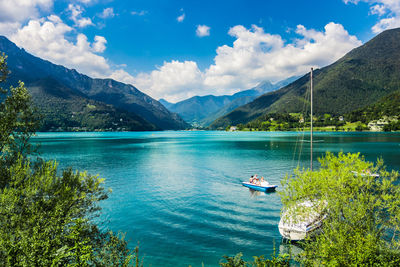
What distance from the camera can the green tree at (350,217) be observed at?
1230 cm

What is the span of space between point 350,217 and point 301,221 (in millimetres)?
5423

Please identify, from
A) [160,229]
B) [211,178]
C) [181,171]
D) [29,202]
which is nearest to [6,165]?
[29,202]

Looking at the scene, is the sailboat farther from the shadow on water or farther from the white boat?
the shadow on water

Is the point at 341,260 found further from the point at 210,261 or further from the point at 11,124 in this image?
the point at 11,124

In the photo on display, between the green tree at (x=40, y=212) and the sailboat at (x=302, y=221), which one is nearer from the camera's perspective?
the green tree at (x=40, y=212)

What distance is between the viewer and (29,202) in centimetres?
1689

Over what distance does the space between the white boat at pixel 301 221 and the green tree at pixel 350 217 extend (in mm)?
415

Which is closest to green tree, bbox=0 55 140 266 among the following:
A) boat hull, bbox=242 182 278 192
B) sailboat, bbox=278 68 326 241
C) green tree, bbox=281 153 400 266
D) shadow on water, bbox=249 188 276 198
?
green tree, bbox=281 153 400 266

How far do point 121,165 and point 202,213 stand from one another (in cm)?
4596

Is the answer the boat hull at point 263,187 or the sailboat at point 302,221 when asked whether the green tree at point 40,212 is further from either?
the boat hull at point 263,187

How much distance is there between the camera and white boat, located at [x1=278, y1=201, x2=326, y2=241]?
19.3m

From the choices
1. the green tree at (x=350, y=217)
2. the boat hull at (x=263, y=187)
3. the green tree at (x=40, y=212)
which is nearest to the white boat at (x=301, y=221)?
the green tree at (x=350, y=217)

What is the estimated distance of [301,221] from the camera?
66.2ft

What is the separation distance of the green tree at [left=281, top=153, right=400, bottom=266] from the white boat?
415mm
